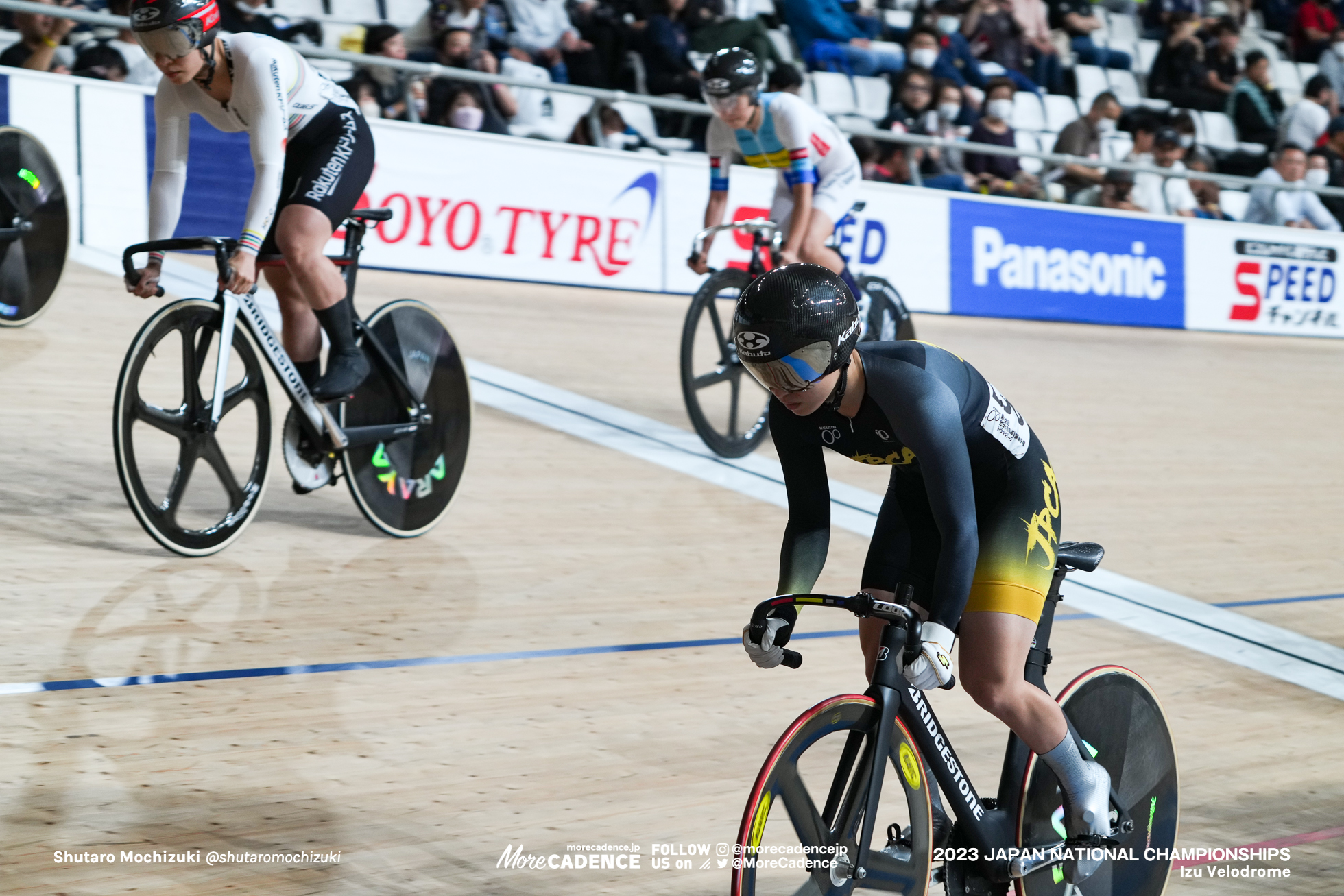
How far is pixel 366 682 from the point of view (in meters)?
3.51

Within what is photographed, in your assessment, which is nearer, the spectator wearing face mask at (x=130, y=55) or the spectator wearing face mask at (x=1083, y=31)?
the spectator wearing face mask at (x=130, y=55)

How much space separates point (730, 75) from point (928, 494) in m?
3.98

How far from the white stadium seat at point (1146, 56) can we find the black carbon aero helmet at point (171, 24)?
1391 cm

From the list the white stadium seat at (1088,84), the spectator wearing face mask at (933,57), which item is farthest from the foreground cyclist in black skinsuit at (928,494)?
the white stadium seat at (1088,84)

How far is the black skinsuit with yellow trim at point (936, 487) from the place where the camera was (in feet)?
7.17

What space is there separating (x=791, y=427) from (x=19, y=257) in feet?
15.8

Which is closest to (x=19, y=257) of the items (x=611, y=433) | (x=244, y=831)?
(x=611, y=433)

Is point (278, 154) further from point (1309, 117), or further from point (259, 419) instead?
point (1309, 117)

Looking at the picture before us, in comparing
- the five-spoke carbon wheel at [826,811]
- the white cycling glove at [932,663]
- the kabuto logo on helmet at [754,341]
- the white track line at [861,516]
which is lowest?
the white track line at [861,516]

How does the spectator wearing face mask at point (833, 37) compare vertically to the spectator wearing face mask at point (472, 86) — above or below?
above

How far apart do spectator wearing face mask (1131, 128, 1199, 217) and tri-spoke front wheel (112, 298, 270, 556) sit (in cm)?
1043

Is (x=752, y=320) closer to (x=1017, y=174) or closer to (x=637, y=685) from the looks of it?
(x=637, y=685)

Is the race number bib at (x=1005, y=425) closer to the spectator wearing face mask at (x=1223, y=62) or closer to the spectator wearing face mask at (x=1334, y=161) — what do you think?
the spectator wearing face mask at (x=1334, y=161)

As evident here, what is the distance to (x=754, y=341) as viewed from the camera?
2143 millimetres
